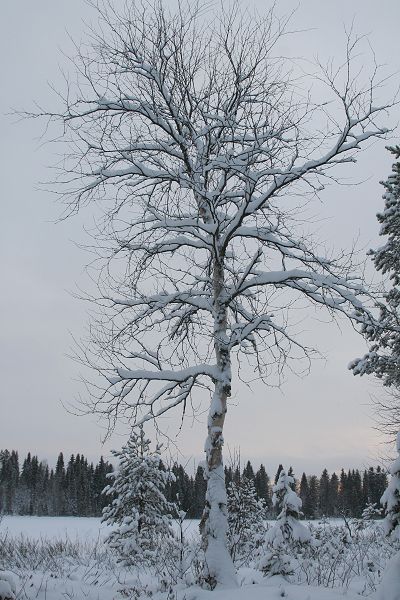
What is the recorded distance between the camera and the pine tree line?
8950 cm

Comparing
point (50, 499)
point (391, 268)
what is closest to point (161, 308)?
point (391, 268)

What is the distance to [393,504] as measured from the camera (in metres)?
4.42

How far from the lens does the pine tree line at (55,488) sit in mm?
89500

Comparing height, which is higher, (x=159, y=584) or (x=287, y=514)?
(x=287, y=514)

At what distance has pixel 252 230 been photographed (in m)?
8.20

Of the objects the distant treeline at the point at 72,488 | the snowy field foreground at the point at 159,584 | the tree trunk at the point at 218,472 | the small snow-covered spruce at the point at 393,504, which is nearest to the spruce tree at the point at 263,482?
the distant treeline at the point at 72,488

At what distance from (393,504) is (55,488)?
100911mm

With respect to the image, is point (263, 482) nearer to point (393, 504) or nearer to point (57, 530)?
point (57, 530)

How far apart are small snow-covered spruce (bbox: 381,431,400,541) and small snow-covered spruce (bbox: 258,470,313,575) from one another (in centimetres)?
278

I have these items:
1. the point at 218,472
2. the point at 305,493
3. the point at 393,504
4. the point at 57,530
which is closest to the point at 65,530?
the point at 218,472

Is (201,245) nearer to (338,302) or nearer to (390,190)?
(338,302)

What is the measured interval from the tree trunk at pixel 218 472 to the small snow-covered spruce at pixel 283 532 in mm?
618

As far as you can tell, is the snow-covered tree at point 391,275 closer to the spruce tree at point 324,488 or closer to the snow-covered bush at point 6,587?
the snow-covered bush at point 6,587

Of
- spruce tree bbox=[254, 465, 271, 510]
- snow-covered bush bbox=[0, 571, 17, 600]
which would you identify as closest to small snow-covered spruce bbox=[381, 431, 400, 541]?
snow-covered bush bbox=[0, 571, 17, 600]
